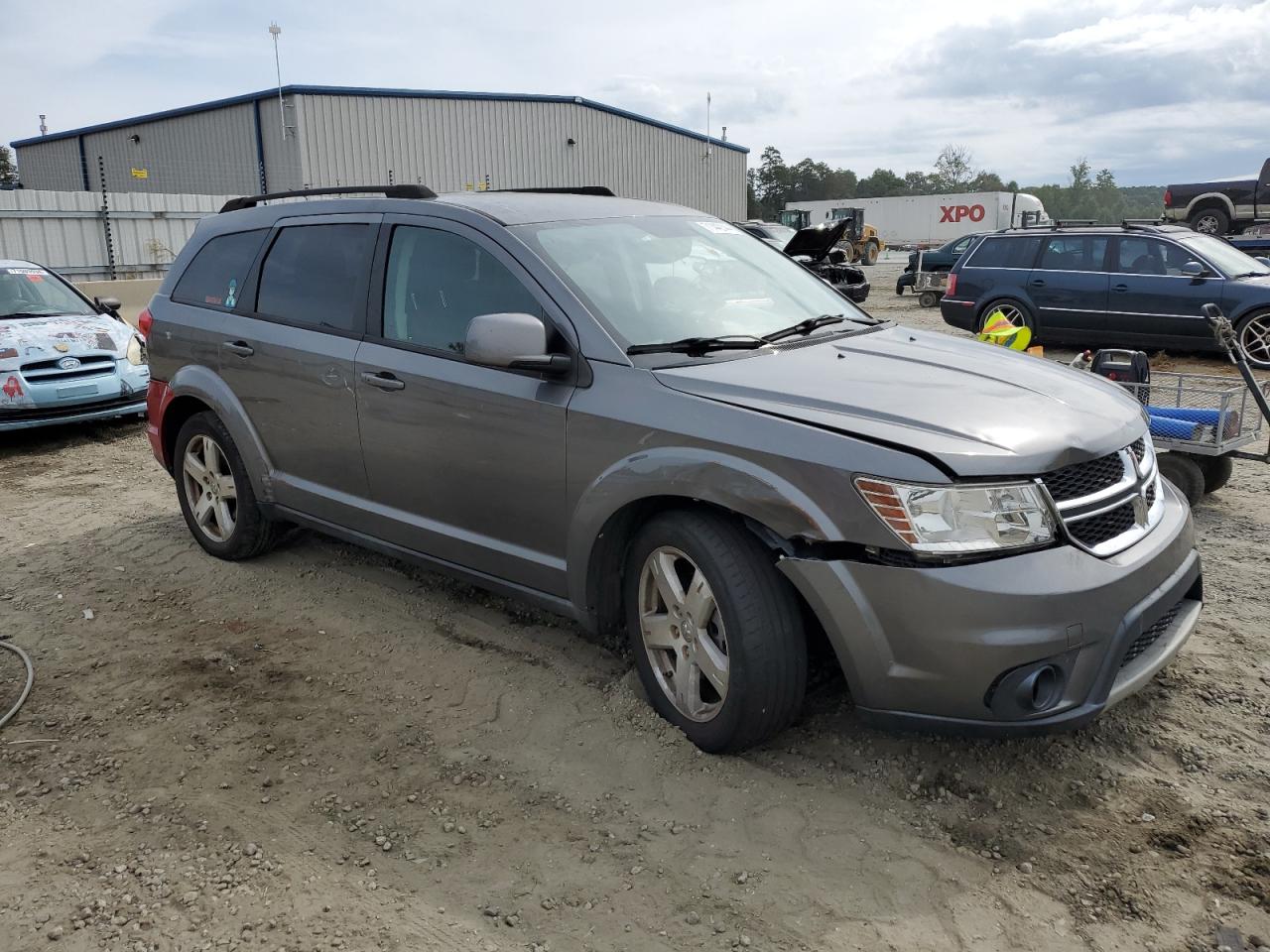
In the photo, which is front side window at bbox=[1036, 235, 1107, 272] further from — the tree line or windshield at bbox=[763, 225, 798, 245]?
the tree line

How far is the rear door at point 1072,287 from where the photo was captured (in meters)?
12.8

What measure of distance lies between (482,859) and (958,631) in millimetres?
1450

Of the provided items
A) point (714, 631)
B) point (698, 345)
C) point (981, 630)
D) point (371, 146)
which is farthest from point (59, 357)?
point (371, 146)

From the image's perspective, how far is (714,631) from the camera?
3.20 metres

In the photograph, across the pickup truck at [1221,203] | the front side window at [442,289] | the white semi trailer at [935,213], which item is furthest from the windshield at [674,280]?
the white semi trailer at [935,213]

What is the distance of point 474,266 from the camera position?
3.88m

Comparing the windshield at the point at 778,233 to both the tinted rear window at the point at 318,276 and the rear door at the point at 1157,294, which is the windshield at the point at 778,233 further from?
the tinted rear window at the point at 318,276

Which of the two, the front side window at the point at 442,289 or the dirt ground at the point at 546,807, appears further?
the front side window at the point at 442,289

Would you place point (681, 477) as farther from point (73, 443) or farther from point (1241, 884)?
point (73, 443)

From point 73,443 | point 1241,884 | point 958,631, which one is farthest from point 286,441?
point 73,443

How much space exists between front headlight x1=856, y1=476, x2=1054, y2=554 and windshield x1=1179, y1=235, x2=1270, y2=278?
36.9ft

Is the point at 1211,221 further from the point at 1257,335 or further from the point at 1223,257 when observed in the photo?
the point at 1257,335

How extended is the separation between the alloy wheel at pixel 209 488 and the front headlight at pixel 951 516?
11.7ft

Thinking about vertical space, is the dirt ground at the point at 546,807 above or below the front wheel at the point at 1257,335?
below
